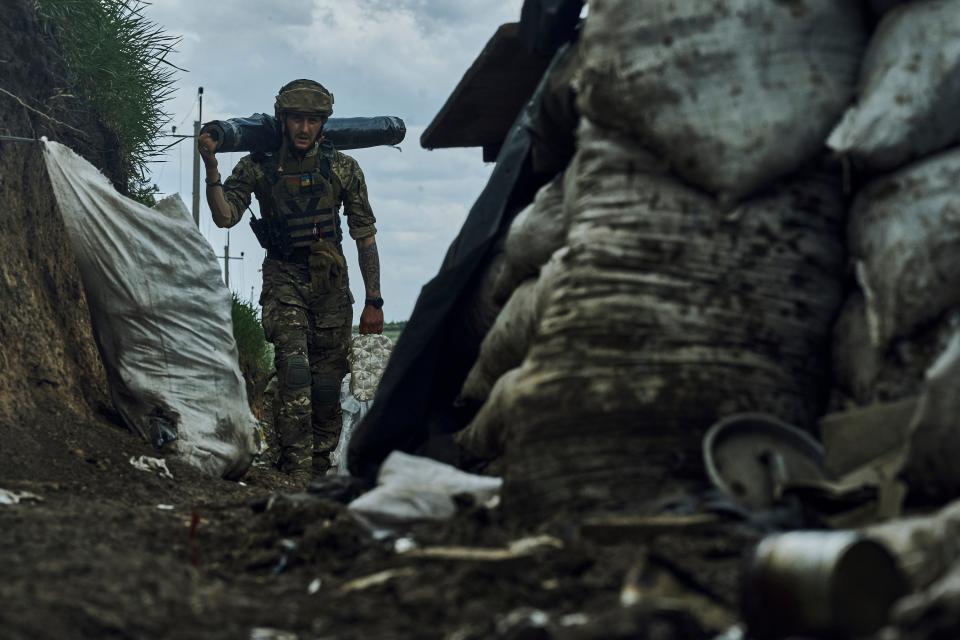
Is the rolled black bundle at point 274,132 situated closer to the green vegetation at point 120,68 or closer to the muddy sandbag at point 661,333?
the green vegetation at point 120,68

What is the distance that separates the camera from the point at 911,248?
251 cm

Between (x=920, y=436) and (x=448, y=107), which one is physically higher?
(x=448, y=107)

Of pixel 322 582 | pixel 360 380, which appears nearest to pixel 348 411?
pixel 360 380

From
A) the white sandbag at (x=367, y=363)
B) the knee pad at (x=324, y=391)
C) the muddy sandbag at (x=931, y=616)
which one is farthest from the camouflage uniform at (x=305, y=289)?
the muddy sandbag at (x=931, y=616)

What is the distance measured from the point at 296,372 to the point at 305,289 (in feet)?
1.59

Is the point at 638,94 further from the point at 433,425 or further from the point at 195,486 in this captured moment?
the point at 195,486

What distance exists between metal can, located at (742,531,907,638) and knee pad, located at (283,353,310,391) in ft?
16.5

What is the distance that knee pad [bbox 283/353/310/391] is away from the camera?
6680 millimetres

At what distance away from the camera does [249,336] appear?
33.6ft

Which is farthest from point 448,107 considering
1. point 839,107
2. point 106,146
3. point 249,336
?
point 249,336

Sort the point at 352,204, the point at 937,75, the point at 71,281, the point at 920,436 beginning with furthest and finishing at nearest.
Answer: the point at 352,204 < the point at 71,281 < the point at 937,75 < the point at 920,436

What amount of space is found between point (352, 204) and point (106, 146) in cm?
183

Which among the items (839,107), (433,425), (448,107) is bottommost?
(433,425)

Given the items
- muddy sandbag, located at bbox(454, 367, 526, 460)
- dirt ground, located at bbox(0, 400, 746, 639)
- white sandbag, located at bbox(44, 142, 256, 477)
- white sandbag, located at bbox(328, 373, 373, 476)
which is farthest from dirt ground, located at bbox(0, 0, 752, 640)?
white sandbag, located at bbox(328, 373, 373, 476)
